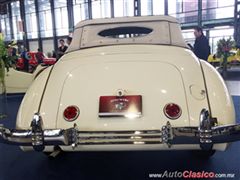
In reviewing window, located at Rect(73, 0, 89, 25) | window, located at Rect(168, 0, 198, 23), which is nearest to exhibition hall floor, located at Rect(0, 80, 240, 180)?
window, located at Rect(168, 0, 198, 23)

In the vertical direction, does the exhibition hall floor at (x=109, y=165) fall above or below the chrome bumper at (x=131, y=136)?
below

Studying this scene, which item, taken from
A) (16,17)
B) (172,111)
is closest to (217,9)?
(172,111)

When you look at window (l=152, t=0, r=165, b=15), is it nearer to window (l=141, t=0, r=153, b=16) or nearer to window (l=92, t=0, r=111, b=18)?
window (l=141, t=0, r=153, b=16)

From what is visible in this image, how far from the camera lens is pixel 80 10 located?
20109mm

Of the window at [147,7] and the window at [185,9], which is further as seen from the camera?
the window at [147,7]

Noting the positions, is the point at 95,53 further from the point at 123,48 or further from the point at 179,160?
the point at 179,160

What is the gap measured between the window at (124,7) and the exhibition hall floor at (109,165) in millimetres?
15776

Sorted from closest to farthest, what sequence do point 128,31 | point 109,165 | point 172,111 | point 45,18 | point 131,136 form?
point 131,136
point 172,111
point 109,165
point 128,31
point 45,18

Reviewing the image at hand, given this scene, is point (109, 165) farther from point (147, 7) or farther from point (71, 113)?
point (147, 7)

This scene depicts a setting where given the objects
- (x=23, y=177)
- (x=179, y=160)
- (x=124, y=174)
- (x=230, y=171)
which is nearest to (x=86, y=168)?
(x=124, y=174)

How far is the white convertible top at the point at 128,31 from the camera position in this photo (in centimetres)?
287

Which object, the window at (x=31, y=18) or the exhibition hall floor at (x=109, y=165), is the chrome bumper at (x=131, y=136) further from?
the window at (x=31, y=18)

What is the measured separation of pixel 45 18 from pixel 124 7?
7.22 m

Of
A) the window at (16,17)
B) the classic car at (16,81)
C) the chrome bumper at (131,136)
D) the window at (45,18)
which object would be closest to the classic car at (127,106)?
Result: the chrome bumper at (131,136)
